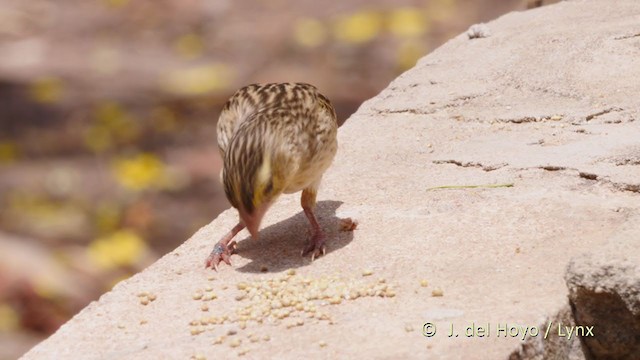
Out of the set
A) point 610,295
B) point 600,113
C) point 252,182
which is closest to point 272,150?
point 252,182

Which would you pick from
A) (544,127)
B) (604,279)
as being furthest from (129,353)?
(544,127)

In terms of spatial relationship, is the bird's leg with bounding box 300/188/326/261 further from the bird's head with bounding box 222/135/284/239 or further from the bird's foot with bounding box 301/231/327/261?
the bird's head with bounding box 222/135/284/239

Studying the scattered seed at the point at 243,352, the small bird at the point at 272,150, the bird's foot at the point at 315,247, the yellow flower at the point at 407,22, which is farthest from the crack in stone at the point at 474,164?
the yellow flower at the point at 407,22

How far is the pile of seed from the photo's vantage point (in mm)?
4016

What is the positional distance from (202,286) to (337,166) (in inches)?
53.2

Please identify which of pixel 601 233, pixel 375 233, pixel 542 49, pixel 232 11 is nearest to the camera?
pixel 601 233

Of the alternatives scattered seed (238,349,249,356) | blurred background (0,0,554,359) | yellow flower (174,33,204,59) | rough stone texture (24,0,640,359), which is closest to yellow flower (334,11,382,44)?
blurred background (0,0,554,359)

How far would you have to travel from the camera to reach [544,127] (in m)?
5.56

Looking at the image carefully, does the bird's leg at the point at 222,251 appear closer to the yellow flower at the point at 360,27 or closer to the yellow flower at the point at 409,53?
the yellow flower at the point at 409,53

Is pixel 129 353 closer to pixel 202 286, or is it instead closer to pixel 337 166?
pixel 202 286

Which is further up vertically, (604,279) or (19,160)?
(19,160)

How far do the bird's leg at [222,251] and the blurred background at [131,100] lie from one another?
1.18 metres

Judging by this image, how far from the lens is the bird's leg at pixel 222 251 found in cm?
466

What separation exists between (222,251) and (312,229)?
0.39 meters
